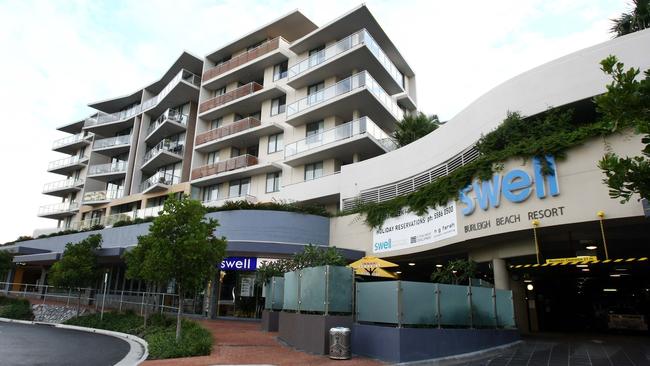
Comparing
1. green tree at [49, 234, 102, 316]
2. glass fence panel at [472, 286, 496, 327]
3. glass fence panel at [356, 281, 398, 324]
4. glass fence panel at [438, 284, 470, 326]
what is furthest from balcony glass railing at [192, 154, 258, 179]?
glass fence panel at [438, 284, 470, 326]

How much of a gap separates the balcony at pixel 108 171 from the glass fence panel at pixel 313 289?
3909 centimetres

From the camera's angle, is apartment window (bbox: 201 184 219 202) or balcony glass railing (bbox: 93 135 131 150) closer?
apartment window (bbox: 201 184 219 202)

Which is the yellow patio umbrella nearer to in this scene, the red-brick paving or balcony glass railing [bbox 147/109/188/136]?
the red-brick paving

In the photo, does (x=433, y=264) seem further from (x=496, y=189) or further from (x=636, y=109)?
(x=636, y=109)

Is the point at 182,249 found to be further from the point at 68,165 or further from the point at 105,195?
the point at 68,165

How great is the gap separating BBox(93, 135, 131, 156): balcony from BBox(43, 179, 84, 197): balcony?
17.8ft

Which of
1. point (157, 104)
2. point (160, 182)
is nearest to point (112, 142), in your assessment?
point (157, 104)

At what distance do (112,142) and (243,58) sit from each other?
22070 millimetres

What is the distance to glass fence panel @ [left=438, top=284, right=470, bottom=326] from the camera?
1214 centimetres

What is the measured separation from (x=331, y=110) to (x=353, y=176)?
6141 millimetres

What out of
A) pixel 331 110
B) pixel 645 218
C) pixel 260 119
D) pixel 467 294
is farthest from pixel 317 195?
pixel 645 218

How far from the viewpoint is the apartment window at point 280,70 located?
1411 inches

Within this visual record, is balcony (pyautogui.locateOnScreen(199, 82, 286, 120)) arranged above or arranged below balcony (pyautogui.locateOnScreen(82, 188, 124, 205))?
above

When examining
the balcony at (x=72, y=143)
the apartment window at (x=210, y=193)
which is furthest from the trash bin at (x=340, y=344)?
the balcony at (x=72, y=143)
